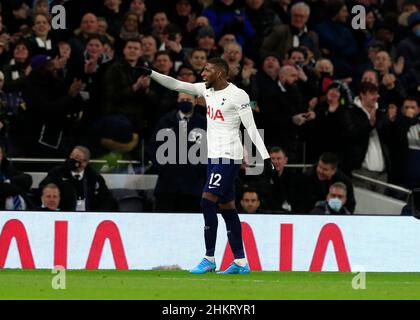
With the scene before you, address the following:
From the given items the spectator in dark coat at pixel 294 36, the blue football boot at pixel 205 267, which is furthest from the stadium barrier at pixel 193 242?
the spectator in dark coat at pixel 294 36

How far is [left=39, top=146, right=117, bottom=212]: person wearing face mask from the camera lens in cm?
1767

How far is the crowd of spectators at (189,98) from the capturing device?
18656 mm

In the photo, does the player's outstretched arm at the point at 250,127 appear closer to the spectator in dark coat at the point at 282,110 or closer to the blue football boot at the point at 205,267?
the blue football boot at the point at 205,267

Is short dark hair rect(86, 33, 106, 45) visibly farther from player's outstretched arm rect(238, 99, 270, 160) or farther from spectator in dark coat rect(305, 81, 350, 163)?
player's outstretched arm rect(238, 99, 270, 160)

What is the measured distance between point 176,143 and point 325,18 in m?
5.54

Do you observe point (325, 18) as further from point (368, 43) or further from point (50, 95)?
point (50, 95)

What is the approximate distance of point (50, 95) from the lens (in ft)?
62.4

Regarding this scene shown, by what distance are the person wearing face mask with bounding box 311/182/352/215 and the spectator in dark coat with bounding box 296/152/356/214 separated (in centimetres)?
32

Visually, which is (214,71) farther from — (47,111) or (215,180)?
(47,111)

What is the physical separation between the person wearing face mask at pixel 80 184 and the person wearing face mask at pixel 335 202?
8.99ft

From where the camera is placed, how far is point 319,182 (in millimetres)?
18688

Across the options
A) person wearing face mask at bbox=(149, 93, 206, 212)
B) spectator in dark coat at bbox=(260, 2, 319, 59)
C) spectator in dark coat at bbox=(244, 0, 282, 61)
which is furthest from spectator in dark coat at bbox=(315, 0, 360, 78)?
person wearing face mask at bbox=(149, 93, 206, 212)

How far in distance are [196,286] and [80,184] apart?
4.39 meters
